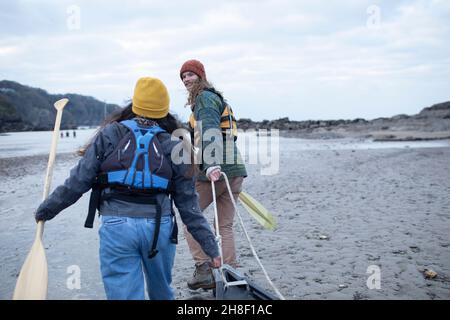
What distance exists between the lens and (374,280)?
475cm

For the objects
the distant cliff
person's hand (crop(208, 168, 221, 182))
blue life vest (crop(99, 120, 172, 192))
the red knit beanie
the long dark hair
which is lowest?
person's hand (crop(208, 168, 221, 182))

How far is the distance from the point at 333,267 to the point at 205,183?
2014mm

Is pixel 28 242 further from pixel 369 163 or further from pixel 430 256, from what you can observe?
pixel 369 163

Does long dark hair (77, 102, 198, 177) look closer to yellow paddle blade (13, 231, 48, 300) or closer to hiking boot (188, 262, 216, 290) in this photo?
yellow paddle blade (13, 231, 48, 300)

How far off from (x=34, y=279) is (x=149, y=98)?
1.63 metres

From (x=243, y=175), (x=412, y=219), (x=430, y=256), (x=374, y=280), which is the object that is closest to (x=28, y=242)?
(x=243, y=175)

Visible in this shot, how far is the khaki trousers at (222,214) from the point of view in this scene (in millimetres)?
4473

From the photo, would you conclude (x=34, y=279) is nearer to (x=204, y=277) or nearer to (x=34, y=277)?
(x=34, y=277)

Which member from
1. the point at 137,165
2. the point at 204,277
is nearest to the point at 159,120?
the point at 137,165

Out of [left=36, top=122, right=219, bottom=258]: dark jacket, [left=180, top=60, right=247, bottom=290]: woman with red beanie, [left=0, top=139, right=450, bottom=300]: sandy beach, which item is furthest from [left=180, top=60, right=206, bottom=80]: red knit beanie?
[left=0, top=139, right=450, bottom=300]: sandy beach

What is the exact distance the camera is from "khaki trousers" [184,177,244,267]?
176 inches

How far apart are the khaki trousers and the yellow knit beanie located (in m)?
1.52

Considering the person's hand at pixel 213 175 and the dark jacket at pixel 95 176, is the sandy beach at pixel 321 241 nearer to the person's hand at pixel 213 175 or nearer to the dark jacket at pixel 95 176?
the person's hand at pixel 213 175

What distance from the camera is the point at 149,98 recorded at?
3016mm
